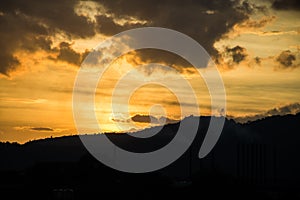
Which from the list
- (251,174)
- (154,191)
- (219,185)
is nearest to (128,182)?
(154,191)

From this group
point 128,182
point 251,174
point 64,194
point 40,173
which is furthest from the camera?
point 251,174

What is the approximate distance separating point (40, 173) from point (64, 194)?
26640 mm

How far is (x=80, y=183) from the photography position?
359ft

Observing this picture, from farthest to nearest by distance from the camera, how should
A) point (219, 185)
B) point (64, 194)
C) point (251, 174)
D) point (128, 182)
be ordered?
point (251, 174) < point (128, 182) < point (219, 185) < point (64, 194)

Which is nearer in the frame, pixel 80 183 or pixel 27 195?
pixel 27 195

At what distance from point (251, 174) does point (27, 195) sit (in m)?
75.1

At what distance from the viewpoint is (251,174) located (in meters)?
158

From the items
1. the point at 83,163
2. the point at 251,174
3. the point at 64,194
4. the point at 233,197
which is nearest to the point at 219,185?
the point at 233,197

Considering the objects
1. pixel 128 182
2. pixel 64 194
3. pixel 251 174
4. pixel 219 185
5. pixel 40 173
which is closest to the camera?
pixel 64 194

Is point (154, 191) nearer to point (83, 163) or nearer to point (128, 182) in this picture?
point (128, 182)

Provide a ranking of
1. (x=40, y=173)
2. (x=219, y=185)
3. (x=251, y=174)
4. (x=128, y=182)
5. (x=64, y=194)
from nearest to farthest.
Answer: (x=64, y=194) < (x=219, y=185) < (x=128, y=182) < (x=40, y=173) < (x=251, y=174)

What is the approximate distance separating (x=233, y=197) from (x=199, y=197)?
4798 mm

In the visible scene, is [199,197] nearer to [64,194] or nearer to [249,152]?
[64,194]

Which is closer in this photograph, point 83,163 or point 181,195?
point 181,195
